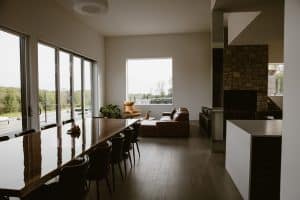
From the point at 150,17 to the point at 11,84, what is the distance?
454 cm

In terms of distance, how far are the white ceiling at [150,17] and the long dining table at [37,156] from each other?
3.58m

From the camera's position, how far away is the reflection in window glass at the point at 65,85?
6.64m

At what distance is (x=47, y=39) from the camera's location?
18.5 ft

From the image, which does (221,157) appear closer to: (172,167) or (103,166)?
(172,167)

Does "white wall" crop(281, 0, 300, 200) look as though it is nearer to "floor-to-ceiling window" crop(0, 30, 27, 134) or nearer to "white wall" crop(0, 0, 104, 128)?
"white wall" crop(0, 0, 104, 128)

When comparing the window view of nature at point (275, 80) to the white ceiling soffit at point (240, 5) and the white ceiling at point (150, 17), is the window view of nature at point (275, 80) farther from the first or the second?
the white ceiling soffit at point (240, 5)

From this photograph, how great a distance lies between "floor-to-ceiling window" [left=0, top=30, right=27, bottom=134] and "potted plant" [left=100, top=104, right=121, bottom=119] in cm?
402

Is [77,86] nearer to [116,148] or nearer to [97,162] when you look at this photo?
[116,148]

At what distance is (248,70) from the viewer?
26.6ft

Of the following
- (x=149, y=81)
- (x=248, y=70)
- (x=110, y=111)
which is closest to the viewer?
(x=248, y=70)

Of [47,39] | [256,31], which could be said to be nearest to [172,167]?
[256,31]

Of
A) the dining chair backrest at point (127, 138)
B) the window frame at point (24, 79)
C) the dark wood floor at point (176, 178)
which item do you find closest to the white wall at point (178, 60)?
the dark wood floor at point (176, 178)

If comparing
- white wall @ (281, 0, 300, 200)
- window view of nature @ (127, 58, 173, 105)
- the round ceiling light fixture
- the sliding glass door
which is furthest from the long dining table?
window view of nature @ (127, 58, 173, 105)

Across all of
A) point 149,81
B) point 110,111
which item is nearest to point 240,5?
point 110,111
